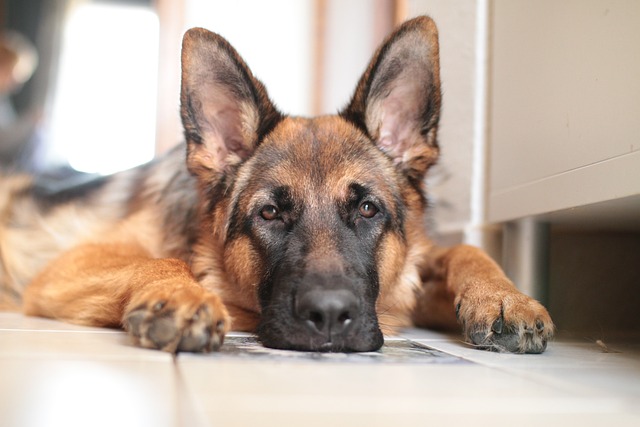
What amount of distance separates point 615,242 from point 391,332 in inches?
46.7

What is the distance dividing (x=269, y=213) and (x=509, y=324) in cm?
86

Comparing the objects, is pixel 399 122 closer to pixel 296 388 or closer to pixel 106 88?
pixel 296 388

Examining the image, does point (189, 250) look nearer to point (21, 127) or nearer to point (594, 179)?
point (594, 179)

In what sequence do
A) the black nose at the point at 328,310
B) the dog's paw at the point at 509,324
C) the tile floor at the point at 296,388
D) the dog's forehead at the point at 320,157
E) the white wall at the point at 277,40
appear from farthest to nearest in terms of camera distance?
the white wall at the point at 277,40 < the dog's forehead at the point at 320,157 < the dog's paw at the point at 509,324 < the black nose at the point at 328,310 < the tile floor at the point at 296,388

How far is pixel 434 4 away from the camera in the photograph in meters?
3.63

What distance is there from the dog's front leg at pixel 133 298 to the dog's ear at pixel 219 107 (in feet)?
1.55

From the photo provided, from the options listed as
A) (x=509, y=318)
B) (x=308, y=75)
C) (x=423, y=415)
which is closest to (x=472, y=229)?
(x=509, y=318)

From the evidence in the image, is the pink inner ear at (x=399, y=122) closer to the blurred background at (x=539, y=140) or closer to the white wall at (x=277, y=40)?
the blurred background at (x=539, y=140)

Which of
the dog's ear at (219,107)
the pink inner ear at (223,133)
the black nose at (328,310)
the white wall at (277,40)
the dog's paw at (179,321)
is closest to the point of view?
the dog's paw at (179,321)

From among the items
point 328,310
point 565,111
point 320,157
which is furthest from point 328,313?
point 565,111

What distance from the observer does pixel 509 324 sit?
6.45ft

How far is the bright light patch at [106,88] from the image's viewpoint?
1254 cm

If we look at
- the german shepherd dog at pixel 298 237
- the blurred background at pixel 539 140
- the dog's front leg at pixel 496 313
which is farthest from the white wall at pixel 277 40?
the dog's front leg at pixel 496 313

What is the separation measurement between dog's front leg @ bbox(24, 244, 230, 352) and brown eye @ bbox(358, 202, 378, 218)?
2.02 feet
